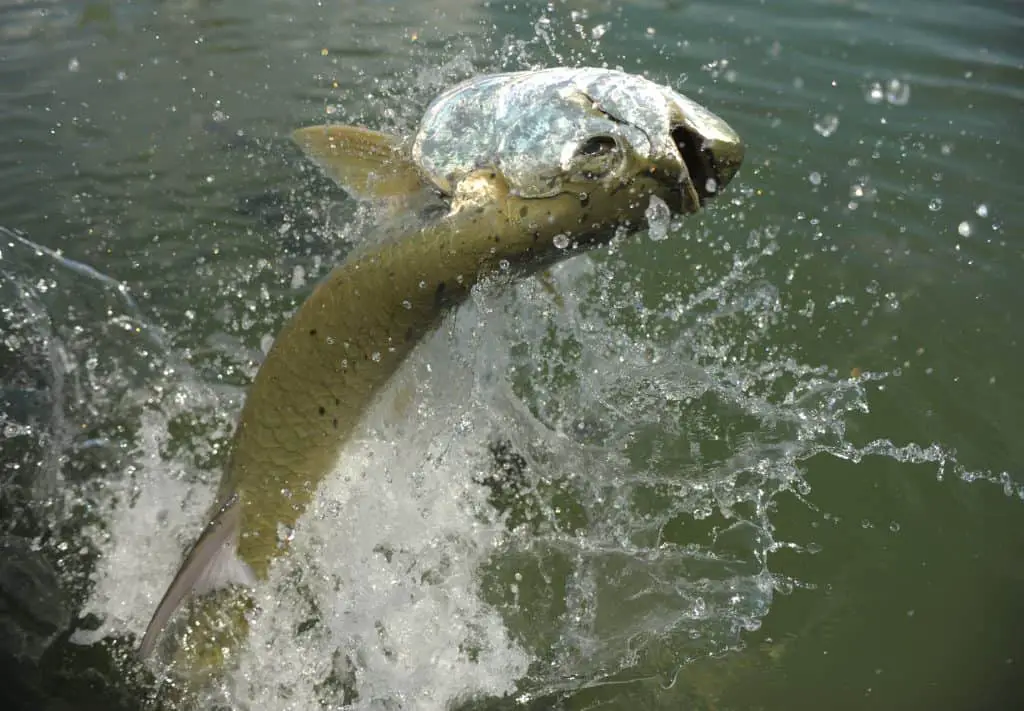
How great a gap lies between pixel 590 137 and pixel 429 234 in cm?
53

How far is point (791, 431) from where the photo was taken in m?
4.02

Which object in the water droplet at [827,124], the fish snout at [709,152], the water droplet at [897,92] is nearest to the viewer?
the fish snout at [709,152]

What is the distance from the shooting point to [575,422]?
13.2 feet

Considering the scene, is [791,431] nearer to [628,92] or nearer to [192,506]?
[628,92]

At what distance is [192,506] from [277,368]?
4.43ft

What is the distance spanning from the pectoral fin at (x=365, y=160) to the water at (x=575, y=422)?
446mm

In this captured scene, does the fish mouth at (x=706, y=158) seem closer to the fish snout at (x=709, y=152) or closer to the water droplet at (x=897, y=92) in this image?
the fish snout at (x=709, y=152)

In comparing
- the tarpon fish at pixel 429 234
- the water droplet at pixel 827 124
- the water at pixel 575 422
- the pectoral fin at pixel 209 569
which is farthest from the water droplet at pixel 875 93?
the pectoral fin at pixel 209 569

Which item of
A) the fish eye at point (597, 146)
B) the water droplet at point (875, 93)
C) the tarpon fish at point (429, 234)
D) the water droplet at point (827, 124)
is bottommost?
the water droplet at point (827, 124)

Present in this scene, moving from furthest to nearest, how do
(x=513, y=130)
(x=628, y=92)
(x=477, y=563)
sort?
(x=477, y=563) → (x=513, y=130) → (x=628, y=92)

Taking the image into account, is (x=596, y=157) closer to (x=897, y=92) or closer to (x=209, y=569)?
(x=209, y=569)

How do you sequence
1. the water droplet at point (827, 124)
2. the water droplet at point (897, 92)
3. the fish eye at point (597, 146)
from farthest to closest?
1. the water droplet at point (897, 92)
2. the water droplet at point (827, 124)
3. the fish eye at point (597, 146)

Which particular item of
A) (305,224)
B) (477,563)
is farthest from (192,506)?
(305,224)

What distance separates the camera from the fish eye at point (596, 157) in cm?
214
